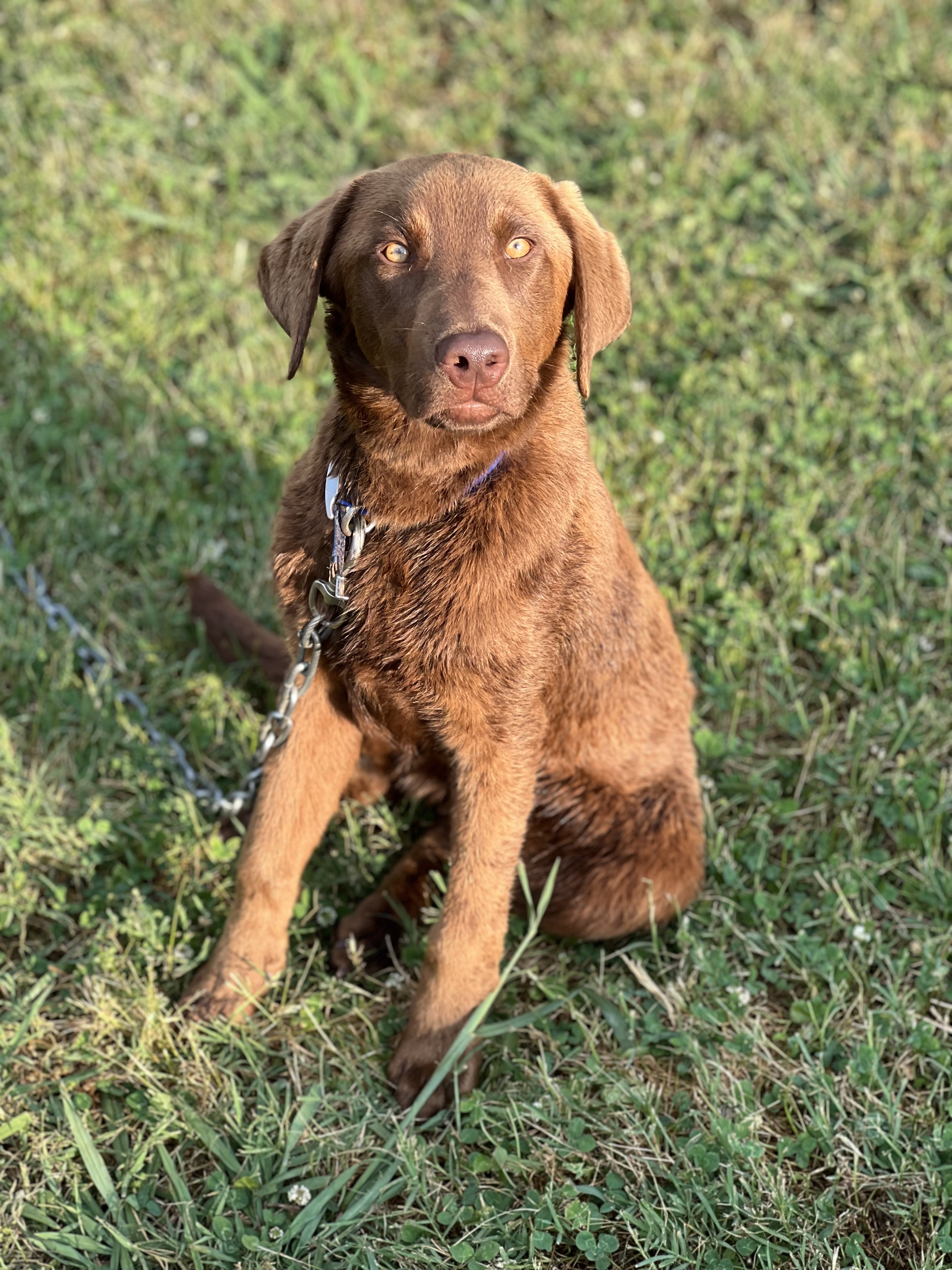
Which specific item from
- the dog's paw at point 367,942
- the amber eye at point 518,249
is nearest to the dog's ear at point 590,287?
the amber eye at point 518,249

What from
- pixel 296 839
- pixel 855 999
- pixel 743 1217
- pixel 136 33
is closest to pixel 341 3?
pixel 136 33

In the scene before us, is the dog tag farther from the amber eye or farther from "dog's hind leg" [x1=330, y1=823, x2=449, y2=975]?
"dog's hind leg" [x1=330, y1=823, x2=449, y2=975]

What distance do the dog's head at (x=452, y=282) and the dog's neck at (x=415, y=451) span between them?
0.05 metres

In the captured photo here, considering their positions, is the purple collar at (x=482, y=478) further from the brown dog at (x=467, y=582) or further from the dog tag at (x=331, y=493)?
the dog tag at (x=331, y=493)

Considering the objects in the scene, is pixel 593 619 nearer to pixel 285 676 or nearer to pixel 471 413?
pixel 471 413

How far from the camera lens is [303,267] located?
268cm

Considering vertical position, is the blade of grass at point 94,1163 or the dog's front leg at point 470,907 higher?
the dog's front leg at point 470,907

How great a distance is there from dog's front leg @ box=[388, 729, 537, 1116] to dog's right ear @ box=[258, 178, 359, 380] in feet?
3.12

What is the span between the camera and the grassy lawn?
2.75 m

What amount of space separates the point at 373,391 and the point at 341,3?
13.5 feet

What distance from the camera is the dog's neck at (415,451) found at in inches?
104

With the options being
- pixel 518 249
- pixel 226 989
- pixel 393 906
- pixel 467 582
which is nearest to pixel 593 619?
pixel 467 582

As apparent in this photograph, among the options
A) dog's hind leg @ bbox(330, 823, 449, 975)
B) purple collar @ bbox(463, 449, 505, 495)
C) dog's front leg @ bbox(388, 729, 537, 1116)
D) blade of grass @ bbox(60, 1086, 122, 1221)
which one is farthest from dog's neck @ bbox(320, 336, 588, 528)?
blade of grass @ bbox(60, 1086, 122, 1221)

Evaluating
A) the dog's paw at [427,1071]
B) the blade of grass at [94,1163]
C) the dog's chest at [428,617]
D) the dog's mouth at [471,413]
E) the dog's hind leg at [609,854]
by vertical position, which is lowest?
the blade of grass at [94,1163]
